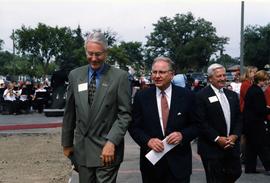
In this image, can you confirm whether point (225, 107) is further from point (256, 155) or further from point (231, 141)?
point (256, 155)

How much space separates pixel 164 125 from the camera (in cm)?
475

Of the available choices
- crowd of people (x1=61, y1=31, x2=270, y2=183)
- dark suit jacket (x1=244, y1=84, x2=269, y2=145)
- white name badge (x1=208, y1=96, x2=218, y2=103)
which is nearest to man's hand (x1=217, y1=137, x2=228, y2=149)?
white name badge (x1=208, y1=96, x2=218, y2=103)

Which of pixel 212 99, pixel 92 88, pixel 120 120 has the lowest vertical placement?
pixel 120 120

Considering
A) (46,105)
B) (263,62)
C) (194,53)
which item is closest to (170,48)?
(194,53)

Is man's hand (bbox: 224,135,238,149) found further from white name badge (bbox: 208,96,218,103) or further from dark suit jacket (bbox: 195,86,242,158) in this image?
white name badge (bbox: 208,96,218,103)

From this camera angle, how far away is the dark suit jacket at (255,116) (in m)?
8.68

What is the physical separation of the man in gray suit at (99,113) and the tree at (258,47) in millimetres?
82936

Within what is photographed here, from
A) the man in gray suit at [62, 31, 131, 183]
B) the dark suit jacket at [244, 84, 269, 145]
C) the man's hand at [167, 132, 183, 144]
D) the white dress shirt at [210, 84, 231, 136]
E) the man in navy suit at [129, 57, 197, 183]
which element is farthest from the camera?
the dark suit jacket at [244, 84, 269, 145]

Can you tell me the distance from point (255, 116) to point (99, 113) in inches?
203

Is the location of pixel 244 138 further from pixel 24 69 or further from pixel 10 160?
pixel 24 69

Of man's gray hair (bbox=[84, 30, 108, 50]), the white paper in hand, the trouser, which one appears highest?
man's gray hair (bbox=[84, 30, 108, 50])

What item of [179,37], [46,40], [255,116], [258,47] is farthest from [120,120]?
[179,37]

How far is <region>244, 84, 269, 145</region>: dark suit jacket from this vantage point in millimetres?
8680

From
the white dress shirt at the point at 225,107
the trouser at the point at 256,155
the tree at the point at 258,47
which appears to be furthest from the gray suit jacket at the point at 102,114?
the tree at the point at 258,47
